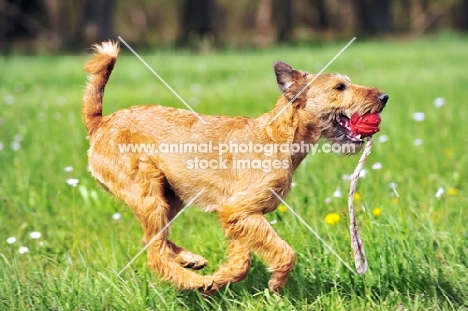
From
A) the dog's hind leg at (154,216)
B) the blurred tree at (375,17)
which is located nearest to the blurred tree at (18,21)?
the blurred tree at (375,17)

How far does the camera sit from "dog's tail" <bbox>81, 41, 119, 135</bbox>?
4227 mm

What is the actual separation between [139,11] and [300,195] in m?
41.2

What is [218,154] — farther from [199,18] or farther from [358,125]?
[199,18]

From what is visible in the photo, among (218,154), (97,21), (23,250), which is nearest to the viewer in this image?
(218,154)

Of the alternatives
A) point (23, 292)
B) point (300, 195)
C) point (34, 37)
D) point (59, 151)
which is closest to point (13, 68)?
point (59, 151)

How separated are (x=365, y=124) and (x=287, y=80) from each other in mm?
484

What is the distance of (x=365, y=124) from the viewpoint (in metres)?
3.88

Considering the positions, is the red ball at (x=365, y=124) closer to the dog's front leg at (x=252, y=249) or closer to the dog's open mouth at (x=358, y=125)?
the dog's open mouth at (x=358, y=125)

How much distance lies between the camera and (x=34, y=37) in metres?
29.1

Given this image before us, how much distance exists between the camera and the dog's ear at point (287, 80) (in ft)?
13.0

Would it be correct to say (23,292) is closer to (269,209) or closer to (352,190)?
(269,209)

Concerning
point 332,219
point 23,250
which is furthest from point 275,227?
point 23,250

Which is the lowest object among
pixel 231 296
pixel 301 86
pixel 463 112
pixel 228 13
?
pixel 228 13

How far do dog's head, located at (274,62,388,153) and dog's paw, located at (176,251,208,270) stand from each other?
94cm
